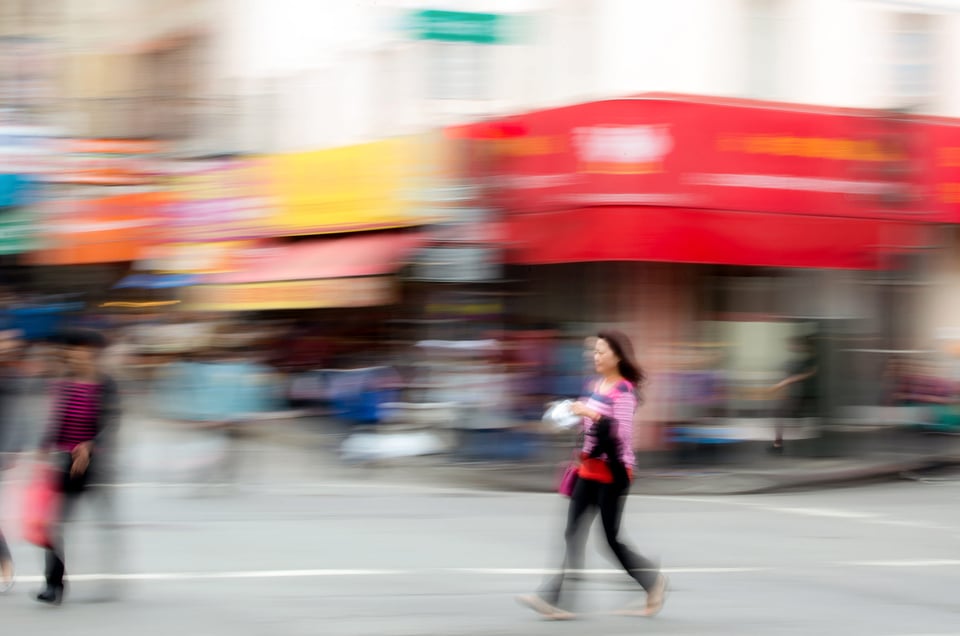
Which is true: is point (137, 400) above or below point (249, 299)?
→ below

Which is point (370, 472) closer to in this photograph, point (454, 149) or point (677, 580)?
point (454, 149)

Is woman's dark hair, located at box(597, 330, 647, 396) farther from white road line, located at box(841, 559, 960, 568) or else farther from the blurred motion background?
the blurred motion background

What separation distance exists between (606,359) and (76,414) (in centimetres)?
276

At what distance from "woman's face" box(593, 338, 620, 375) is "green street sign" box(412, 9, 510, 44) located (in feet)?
37.9

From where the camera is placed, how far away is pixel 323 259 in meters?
21.4

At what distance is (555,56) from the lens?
1855cm

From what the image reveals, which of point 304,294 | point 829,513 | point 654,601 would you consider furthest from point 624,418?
point 304,294

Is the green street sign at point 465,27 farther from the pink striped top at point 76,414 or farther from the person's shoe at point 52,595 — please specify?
the person's shoe at point 52,595

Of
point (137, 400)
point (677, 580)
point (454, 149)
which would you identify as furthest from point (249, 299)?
point (677, 580)

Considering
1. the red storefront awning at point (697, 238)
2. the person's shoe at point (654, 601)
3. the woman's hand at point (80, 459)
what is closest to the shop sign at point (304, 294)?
the red storefront awning at point (697, 238)

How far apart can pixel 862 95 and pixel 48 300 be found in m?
15.1

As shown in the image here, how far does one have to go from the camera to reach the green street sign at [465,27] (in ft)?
61.7

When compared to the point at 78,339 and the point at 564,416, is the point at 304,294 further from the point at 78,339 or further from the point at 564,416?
the point at 564,416

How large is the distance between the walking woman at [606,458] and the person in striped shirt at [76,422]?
94.4 inches
